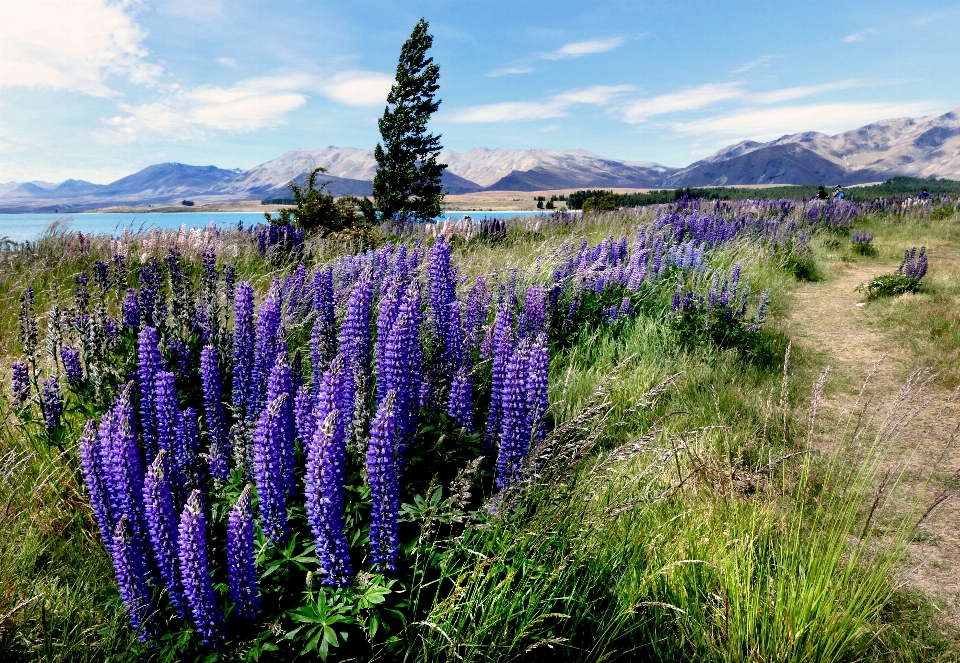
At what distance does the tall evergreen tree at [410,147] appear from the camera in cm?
Result: 2727

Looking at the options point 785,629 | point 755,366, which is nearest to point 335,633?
point 785,629

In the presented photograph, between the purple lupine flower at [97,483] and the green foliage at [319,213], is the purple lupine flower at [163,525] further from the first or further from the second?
the green foliage at [319,213]

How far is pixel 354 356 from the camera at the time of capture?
11.3 ft

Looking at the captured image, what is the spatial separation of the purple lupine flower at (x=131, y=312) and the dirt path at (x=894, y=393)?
6150 mm

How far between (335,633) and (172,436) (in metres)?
1.43

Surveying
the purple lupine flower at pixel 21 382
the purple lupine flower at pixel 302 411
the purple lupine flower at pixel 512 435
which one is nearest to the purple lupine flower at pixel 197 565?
the purple lupine flower at pixel 302 411

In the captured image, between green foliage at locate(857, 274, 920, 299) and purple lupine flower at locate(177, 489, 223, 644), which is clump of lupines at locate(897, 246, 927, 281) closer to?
green foliage at locate(857, 274, 920, 299)

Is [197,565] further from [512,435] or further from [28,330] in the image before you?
[28,330]

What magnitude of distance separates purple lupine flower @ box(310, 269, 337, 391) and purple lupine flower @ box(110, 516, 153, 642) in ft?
5.24

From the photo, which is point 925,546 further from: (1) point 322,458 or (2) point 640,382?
(1) point 322,458

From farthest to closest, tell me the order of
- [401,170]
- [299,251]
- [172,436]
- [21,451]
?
[401,170] → [299,251] → [21,451] → [172,436]

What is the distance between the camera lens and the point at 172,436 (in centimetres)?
281

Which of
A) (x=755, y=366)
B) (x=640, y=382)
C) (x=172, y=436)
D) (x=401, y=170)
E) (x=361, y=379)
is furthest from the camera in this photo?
(x=401, y=170)

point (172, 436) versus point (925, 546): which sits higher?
point (172, 436)
